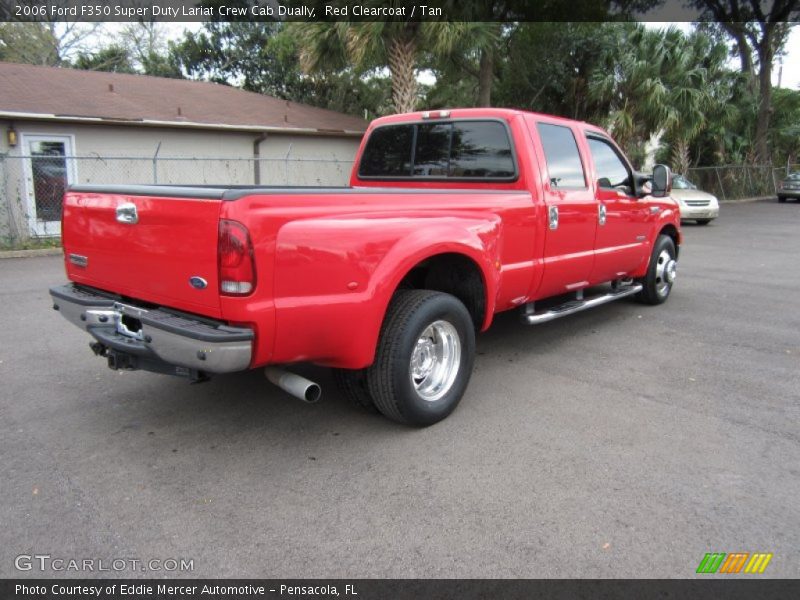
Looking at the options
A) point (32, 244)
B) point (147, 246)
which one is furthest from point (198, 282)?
point (32, 244)

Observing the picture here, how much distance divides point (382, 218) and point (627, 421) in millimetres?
2075

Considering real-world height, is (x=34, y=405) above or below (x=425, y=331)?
below

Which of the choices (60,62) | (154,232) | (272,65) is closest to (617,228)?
(154,232)

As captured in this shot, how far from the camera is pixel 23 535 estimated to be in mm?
2746

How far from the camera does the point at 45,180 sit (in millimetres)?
13695

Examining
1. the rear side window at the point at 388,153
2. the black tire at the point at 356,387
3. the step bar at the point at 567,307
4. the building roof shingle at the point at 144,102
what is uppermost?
the building roof shingle at the point at 144,102

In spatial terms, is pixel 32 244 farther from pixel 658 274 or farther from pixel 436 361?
pixel 658 274

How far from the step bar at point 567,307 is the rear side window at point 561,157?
1.04m

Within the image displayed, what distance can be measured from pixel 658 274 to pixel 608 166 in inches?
73.0

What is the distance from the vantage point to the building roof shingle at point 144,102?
563 inches

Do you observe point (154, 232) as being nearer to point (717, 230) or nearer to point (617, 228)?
point (617, 228)

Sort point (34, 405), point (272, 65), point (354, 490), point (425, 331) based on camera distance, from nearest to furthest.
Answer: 1. point (354, 490)
2. point (425, 331)
3. point (34, 405)
4. point (272, 65)

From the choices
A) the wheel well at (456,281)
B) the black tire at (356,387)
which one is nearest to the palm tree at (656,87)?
the wheel well at (456,281)

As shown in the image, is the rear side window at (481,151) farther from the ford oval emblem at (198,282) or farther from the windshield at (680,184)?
the windshield at (680,184)
